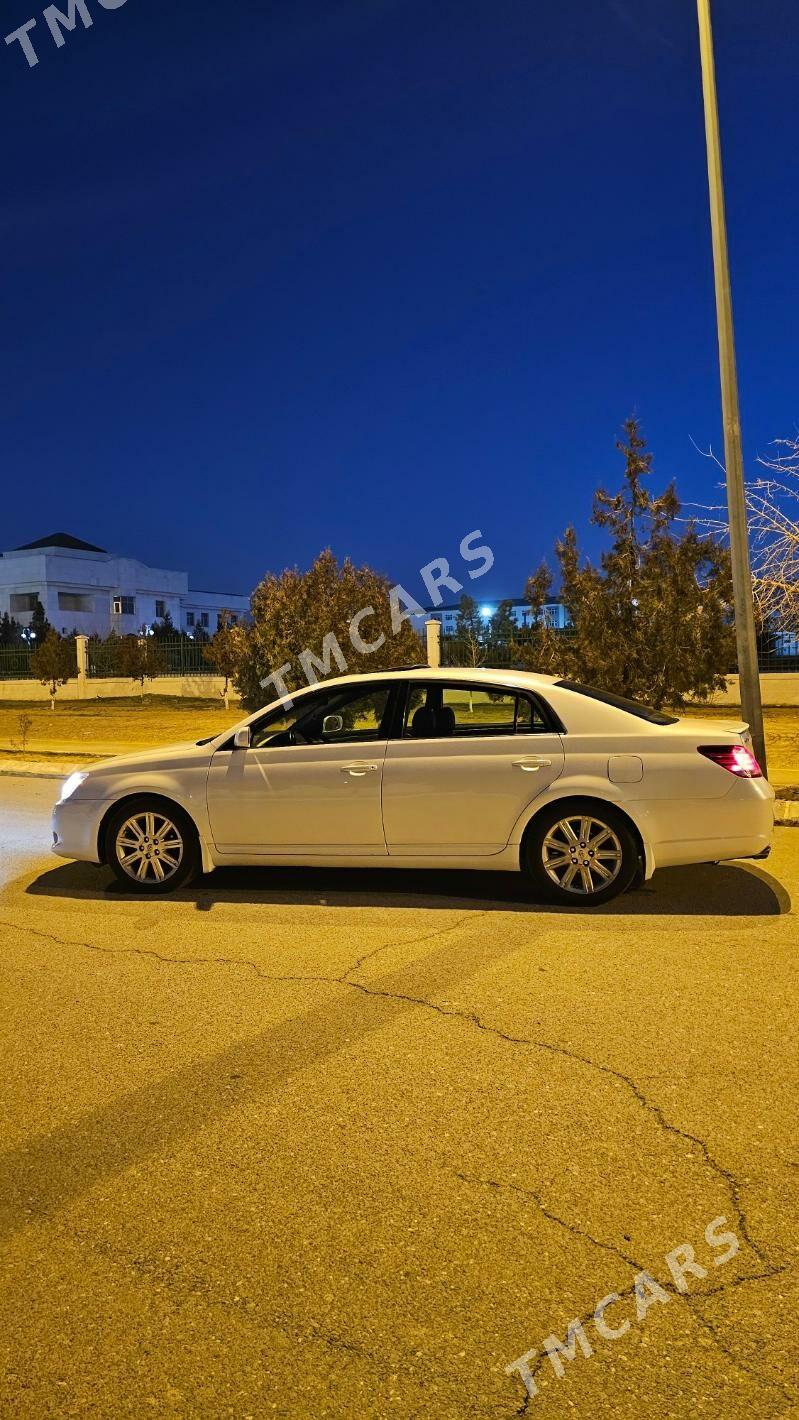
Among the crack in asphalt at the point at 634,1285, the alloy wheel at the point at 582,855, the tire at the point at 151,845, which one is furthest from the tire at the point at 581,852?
the crack in asphalt at the point at 634,1285

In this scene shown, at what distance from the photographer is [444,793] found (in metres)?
7.05

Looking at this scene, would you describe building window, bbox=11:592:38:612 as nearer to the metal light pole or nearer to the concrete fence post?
the concrete fence post

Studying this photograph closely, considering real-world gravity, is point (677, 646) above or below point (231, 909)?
above

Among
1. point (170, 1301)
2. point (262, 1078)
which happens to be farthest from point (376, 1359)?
point (262, 1078)

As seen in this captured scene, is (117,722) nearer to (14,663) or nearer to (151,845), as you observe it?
(151,845)

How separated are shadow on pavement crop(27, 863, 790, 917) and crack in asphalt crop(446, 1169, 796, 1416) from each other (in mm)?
3584

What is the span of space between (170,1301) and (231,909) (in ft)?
14.3

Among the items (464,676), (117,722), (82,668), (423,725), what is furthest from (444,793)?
(82,668)

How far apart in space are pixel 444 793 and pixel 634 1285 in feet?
14.2

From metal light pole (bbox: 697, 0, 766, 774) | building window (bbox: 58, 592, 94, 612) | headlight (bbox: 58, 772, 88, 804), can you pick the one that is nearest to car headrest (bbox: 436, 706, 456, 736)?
headlight (bbox: 58, 772, 88, 804)

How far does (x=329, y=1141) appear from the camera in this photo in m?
3.69

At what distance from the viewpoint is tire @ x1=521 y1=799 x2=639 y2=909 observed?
6.88m

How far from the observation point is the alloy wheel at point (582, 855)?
6.90 metres

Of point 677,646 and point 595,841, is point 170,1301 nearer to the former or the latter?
point 595,841
